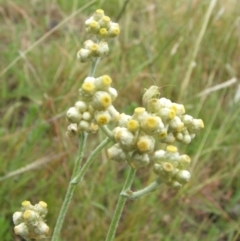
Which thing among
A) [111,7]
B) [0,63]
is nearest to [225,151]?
[0,63]

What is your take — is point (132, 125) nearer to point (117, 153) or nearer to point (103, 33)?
point (117, 153)

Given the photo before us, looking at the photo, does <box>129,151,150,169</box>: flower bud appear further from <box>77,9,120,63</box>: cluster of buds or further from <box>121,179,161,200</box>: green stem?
<box>77,9,120,63</box>: cluster of buds

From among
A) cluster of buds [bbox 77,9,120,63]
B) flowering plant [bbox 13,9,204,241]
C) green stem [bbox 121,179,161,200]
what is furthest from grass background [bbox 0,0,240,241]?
green stem [bbox 121,179,161,200]

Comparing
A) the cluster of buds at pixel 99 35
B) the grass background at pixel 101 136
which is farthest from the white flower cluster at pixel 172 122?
the grass background at pixel 101 136

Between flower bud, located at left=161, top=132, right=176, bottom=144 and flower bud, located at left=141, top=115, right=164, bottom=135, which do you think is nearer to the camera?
flower bud, located at left=141, top=115, right=164, bottom=135

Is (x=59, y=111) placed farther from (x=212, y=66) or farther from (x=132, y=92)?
(x=212, y=66)

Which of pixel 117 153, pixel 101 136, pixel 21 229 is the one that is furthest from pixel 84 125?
pixel 101 136

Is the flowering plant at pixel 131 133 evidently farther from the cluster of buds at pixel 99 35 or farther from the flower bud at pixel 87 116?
the cluster of buds at pixel 99 35
